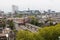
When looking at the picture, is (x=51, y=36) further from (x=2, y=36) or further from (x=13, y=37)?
(x=2, y=36)

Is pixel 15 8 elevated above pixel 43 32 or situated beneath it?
situated beneath

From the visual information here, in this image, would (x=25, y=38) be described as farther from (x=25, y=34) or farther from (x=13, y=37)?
(x=13, y=37)

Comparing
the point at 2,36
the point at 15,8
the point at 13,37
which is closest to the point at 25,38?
the point at 13,37

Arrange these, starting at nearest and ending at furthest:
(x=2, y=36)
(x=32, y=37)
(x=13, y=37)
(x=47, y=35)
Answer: (x=32, y=37) < (x=47, y=35) < (x=13, y=37) < (x=2, y=36)

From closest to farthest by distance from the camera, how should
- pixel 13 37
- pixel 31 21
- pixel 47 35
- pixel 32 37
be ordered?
1. pixel 32 37
2. pixel 47 35
3. pixel 13 37
4. pixel 31 21

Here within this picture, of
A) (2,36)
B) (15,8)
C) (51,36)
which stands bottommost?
(15,8)

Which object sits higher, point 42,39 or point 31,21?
point 42,39

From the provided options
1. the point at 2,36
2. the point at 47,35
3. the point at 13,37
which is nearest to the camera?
the point at 47,35

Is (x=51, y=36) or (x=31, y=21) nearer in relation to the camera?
(x=51, y=36)

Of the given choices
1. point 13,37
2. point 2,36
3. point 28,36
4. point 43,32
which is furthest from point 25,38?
point 2,36
